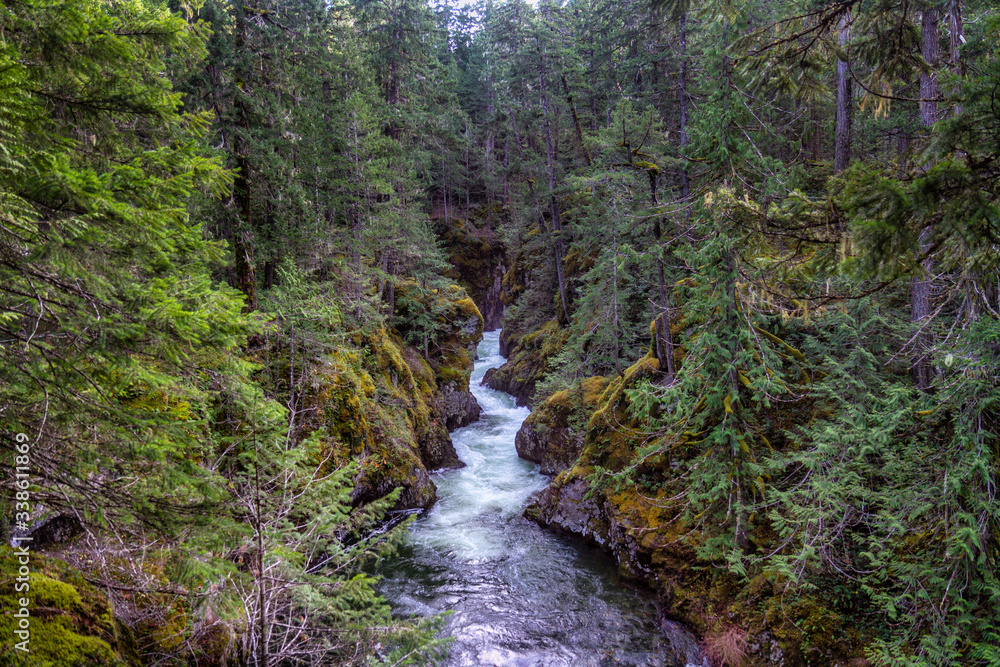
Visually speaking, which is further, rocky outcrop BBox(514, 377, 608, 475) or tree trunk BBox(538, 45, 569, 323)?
tree trunk BBox(538, 45, 569, 323)

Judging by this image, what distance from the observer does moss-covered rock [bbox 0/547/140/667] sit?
3494 millimetres

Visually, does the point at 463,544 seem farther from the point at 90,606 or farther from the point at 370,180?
the point at 370,180

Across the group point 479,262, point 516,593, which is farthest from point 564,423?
point 479,262

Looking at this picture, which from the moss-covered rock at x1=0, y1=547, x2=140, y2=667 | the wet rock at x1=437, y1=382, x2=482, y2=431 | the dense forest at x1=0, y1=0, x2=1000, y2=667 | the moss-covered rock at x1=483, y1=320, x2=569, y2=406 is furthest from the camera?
the moss-covered rock at x1=483, y1=320, x2=569, y2=406

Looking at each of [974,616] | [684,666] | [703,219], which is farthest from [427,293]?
[974,616]

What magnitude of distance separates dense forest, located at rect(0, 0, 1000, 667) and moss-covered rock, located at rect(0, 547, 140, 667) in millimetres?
31

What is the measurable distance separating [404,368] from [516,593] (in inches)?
401

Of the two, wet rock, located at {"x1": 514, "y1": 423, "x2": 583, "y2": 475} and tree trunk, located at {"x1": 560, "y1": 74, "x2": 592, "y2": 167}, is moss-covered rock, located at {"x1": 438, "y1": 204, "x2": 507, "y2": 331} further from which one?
wet rock, located at {"x1": 514, "y1": 423, "x2": 583, "y2": 475}

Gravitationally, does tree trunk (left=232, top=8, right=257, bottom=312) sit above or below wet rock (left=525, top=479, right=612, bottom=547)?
above

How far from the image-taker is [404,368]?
18.6 meters

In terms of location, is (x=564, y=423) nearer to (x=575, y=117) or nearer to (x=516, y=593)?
(x=516, y=593)

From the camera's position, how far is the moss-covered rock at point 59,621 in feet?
11.5

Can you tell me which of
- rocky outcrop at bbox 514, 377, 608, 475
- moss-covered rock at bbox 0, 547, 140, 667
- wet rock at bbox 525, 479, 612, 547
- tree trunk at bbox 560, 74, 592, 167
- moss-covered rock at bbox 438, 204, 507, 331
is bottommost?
wet rock at bbox 525, 479, 612, 547

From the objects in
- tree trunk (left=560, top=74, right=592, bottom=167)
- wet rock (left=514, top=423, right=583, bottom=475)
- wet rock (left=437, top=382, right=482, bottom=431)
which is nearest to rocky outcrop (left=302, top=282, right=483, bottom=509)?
wet rock (left=437, top=382, right=482, bottom=431)
